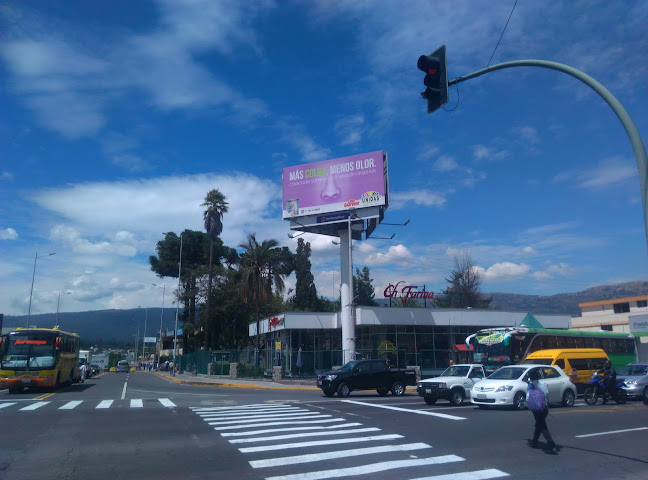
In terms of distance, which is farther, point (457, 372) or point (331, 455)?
point (457, 372)

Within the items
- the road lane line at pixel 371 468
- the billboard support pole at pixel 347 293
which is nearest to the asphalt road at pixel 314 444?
the road lane line at pixel 371 468

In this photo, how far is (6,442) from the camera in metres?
11.4

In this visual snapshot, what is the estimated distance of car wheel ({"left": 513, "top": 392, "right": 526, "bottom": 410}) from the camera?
1751 centimetres

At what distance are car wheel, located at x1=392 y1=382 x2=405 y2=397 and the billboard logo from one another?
15490mm

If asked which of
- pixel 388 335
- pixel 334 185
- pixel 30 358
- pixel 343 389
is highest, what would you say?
pixel 334 185

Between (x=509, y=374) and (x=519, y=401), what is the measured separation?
106cm

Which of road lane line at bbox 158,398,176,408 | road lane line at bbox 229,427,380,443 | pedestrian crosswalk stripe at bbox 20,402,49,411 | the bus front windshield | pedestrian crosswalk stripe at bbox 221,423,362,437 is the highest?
the bus front windshield

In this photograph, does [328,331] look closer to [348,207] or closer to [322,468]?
[348,207]

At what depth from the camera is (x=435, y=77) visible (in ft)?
30.1

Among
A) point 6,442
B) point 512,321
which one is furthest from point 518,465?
point 512,321

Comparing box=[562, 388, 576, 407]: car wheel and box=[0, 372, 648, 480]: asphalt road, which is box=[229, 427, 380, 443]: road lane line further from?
box=[562, 388, 576, 407]: car wheel

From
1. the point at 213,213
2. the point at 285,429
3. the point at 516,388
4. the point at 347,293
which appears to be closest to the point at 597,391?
the point at 516,388

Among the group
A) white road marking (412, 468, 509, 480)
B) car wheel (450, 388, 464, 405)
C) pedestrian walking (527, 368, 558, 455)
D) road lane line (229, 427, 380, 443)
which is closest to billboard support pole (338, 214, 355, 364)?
car wheel (450, 388, 464, 405)

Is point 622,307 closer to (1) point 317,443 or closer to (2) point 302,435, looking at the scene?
(2) point 302,435
